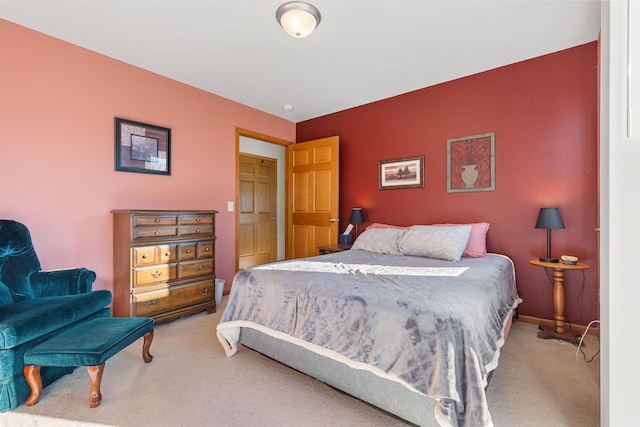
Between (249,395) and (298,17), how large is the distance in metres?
2.53

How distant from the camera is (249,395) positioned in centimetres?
174

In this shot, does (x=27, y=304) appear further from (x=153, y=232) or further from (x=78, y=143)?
(x=78, y=143)

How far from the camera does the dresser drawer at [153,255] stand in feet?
8.67

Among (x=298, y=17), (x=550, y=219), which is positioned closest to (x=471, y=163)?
(x=550, y=219)

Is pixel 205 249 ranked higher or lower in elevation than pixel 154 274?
higher

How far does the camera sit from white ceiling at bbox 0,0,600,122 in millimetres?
2176

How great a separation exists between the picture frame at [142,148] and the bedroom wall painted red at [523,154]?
8.74 feet

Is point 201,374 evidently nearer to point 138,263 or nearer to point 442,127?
point 138,263

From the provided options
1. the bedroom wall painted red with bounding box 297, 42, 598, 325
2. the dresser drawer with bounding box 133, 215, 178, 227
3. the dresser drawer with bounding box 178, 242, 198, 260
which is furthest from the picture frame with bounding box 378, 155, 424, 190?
the dresser drawer with bounding box 133, 215, 178, 227

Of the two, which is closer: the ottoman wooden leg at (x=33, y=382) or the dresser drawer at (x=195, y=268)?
the ottoman wooden leg at (x=33, y=382)

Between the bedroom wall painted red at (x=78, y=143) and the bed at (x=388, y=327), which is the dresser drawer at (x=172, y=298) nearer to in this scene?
the bedroom wall painted red at (x=78, y=143)

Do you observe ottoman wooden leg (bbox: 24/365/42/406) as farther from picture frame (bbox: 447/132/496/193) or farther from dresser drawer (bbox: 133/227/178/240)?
picture frame (bbox: 447/132/496/193)

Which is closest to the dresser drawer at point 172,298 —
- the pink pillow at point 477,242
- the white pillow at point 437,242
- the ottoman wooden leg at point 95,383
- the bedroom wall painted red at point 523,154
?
the ottoman wooden leg at point 95,383

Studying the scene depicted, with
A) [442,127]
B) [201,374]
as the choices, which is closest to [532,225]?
[442,127]
